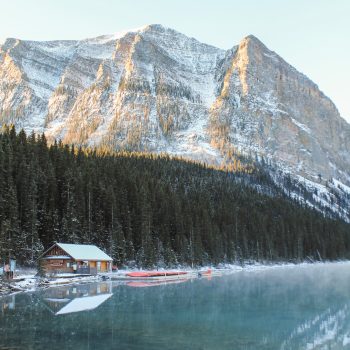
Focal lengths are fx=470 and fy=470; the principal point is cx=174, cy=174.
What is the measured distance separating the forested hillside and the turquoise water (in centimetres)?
2215

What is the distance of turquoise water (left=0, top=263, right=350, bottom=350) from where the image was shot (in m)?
21.9

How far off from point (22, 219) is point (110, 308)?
35.5 meters

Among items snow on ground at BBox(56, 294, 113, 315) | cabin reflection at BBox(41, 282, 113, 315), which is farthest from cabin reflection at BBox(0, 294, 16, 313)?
snow on ground at BBox(56, 294, 113, 315)

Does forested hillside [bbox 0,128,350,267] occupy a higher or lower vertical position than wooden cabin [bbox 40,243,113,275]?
higher

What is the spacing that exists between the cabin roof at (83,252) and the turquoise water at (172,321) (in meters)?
19.0

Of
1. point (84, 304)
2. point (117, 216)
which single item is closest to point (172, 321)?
point (84, 304)

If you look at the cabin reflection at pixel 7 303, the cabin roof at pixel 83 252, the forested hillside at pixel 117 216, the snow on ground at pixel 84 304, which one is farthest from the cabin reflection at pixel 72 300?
the cabin roof at pixel 83 252

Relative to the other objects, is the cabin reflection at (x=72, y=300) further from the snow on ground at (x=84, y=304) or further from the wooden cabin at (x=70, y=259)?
the wooden cabin at (x=70, y=259)

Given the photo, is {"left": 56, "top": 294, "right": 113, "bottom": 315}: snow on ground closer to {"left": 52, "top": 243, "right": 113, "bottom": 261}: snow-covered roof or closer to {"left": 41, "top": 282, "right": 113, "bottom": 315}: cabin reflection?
{"left": 41, "top": 282, "right": 113, "bottom": 315}: cabin reflection

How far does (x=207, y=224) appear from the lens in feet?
327

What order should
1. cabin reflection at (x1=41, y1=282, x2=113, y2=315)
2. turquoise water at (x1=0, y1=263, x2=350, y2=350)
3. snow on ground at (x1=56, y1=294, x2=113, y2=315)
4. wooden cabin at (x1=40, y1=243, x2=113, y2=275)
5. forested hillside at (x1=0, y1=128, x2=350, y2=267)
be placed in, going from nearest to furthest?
turquoise water at (x1=0, y1=263, x2=350, y2=350)
snow on ground at (x1=56, y1=294, x2=113, y2=315)
cabin reflection at (x1=41, y1=282, x2=113, y2=315)
wooden cabin at (x1=40, y1=243, x2=113, y2=275)
forested hillside at (x1=0, y1=128, x2=350, y2=267)

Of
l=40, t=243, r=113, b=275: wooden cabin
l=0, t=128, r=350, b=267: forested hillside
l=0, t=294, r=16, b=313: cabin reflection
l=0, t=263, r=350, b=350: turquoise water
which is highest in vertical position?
l=0, t=128, r=350, b=267: forested hillside

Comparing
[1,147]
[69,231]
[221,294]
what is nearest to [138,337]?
[221,294]

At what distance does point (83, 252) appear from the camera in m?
64.6
